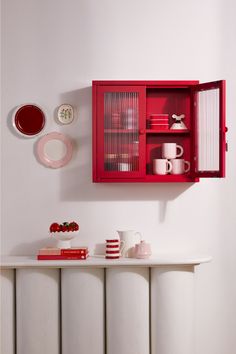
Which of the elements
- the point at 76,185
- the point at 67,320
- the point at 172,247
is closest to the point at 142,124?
the point at 76,185

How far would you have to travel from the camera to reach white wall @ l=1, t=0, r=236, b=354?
3262 mm

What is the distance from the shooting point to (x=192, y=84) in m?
3.15

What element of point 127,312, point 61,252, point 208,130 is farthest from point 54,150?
point 127,312

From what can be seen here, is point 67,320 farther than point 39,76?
No

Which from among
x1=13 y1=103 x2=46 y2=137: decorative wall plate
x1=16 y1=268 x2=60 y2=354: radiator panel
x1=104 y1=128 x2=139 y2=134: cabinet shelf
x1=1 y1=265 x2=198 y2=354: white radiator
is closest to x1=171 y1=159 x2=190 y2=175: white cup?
x1=104 y1=128 x2=139 y2=134: cabinet shelf

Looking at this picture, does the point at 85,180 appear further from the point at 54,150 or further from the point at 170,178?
the point at 170,178

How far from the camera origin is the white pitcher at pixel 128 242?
10.3ft

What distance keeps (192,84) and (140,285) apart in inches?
43.0

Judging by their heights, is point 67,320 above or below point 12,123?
below

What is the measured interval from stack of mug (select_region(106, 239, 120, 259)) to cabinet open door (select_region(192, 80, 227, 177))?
0.56 metres

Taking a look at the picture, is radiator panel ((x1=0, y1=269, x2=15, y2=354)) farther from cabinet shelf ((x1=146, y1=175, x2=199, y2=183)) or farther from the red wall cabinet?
cabinet shelf ((x1=146, y1=175, x2=199, y2=183))

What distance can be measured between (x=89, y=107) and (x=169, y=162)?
0.54m

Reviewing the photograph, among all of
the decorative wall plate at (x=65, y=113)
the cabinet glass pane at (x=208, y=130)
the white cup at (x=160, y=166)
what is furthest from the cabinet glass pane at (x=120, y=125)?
the cabinet glass pane at (x=208, y=130)

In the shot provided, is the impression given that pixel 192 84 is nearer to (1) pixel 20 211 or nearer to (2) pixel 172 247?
(2) pixel 172 247
